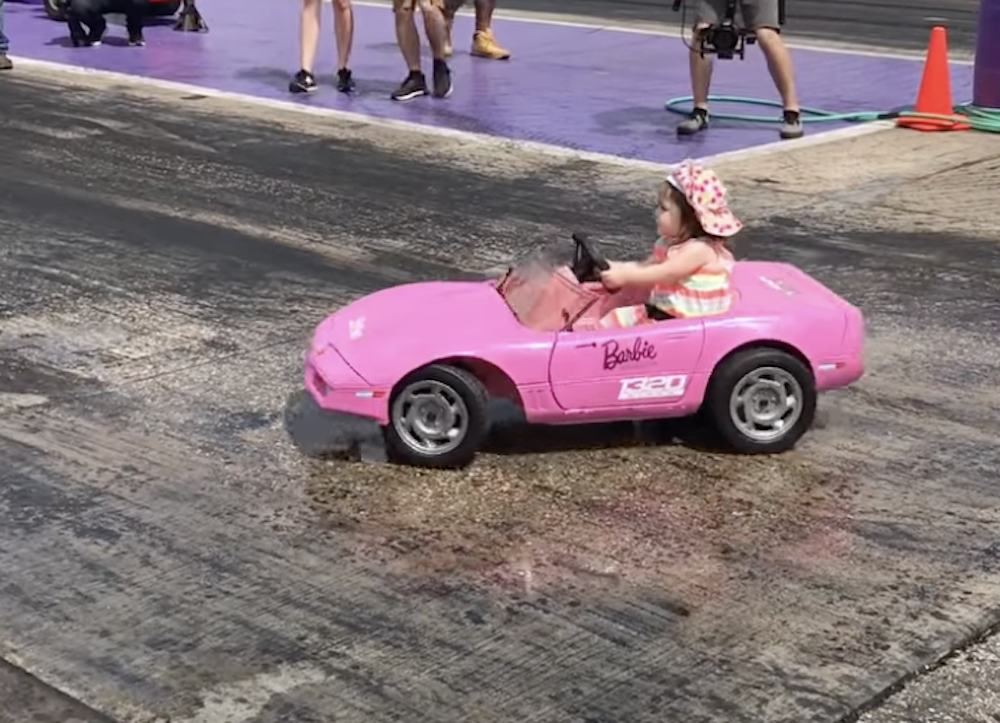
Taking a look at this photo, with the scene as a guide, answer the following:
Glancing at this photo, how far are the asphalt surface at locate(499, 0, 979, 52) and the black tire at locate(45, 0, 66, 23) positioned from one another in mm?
4769

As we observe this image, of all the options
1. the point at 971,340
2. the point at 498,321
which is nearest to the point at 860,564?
the point at 498,321

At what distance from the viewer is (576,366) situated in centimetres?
470

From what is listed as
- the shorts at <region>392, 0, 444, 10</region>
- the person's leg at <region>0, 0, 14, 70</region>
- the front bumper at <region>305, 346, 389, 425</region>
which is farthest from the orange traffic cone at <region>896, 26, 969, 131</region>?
the person's leg at <region>0, 0, 14, 70</region>

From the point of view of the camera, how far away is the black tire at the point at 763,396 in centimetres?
475

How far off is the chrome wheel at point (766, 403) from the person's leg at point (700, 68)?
16.9 ft

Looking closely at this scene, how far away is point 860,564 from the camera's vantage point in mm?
4168

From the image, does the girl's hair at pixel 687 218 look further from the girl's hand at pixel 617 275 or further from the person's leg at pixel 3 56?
the person's leg at pixel 3 56

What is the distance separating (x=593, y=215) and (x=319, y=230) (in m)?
1.40

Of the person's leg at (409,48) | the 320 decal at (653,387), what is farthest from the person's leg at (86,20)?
the 320 decal at (653,387)

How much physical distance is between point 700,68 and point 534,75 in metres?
3.12

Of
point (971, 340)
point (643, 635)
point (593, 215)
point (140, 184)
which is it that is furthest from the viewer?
point (140, 184)

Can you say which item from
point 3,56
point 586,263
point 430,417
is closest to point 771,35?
point 586,263

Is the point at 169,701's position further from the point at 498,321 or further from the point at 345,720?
the point at 498,321

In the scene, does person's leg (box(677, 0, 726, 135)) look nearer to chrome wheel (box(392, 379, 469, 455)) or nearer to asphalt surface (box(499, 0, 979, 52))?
asphalt surface (box(499, 0, 979, 52))
